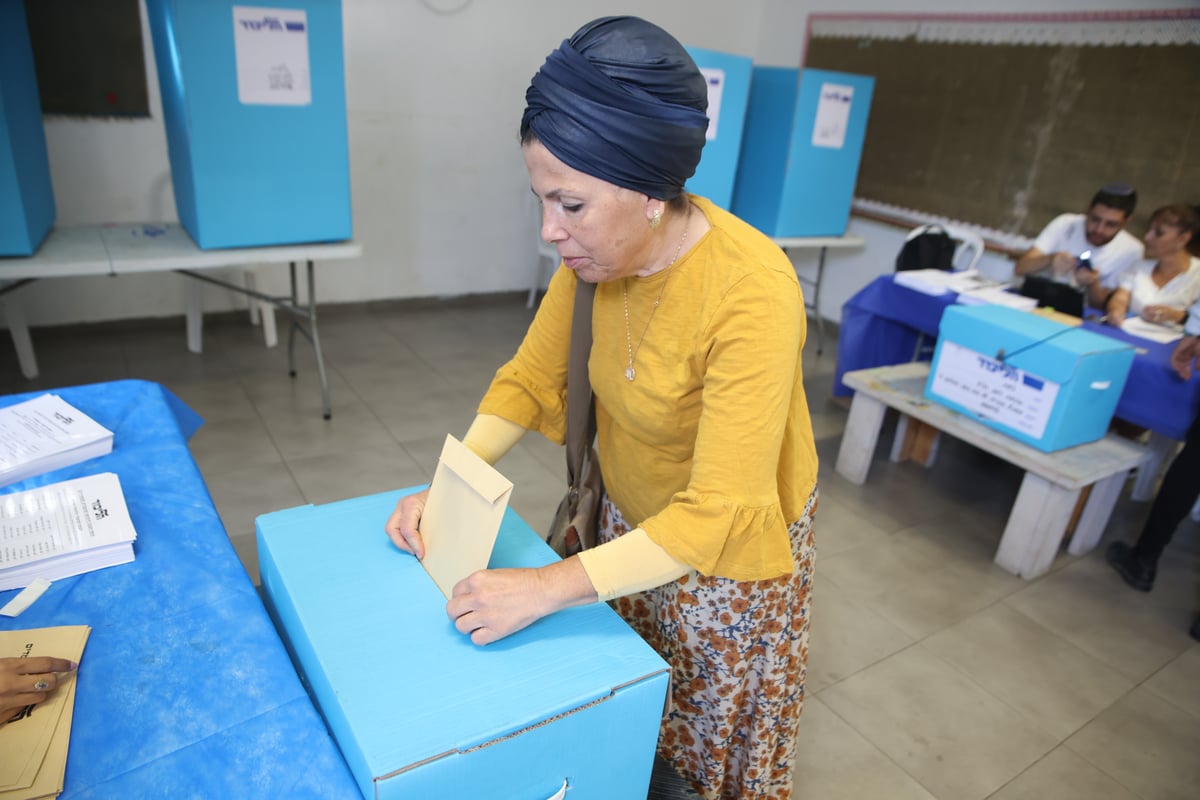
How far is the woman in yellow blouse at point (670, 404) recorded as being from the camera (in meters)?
0.89

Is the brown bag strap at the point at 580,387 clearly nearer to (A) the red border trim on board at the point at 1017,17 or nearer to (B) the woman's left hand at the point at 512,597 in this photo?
(B) the woman's left hand at the point at 512,597

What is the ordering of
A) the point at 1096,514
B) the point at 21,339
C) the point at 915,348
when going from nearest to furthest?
the point at 1096,514 < the point at 21,339 < the point at 915,348

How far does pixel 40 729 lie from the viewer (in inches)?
31.4

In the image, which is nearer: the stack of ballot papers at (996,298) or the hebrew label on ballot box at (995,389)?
the hebrew label on ballot box at (995,389)

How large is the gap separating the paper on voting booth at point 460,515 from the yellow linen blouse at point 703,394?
0.64 feet

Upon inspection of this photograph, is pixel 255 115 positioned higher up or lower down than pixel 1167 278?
higher up

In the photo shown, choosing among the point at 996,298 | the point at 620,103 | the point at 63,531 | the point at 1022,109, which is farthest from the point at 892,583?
the point at 1022,109

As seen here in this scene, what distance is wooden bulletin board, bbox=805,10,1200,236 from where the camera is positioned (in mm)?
3475

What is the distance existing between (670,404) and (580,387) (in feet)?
0.66

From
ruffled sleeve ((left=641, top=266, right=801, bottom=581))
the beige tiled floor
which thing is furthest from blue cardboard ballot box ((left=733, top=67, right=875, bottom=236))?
ruffled sleeve ((left=641, top=266, right=801, bottom=581))

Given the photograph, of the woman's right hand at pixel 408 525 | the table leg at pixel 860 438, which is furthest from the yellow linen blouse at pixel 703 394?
the table leg at pixel 860 438

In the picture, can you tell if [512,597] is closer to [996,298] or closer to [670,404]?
[670,404]

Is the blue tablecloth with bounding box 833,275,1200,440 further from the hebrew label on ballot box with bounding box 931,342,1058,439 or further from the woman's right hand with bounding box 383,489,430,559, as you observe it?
the woman's right hand with bounding box 383,489,430,559

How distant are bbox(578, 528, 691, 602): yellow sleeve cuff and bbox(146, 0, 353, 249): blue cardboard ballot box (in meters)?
2.30
